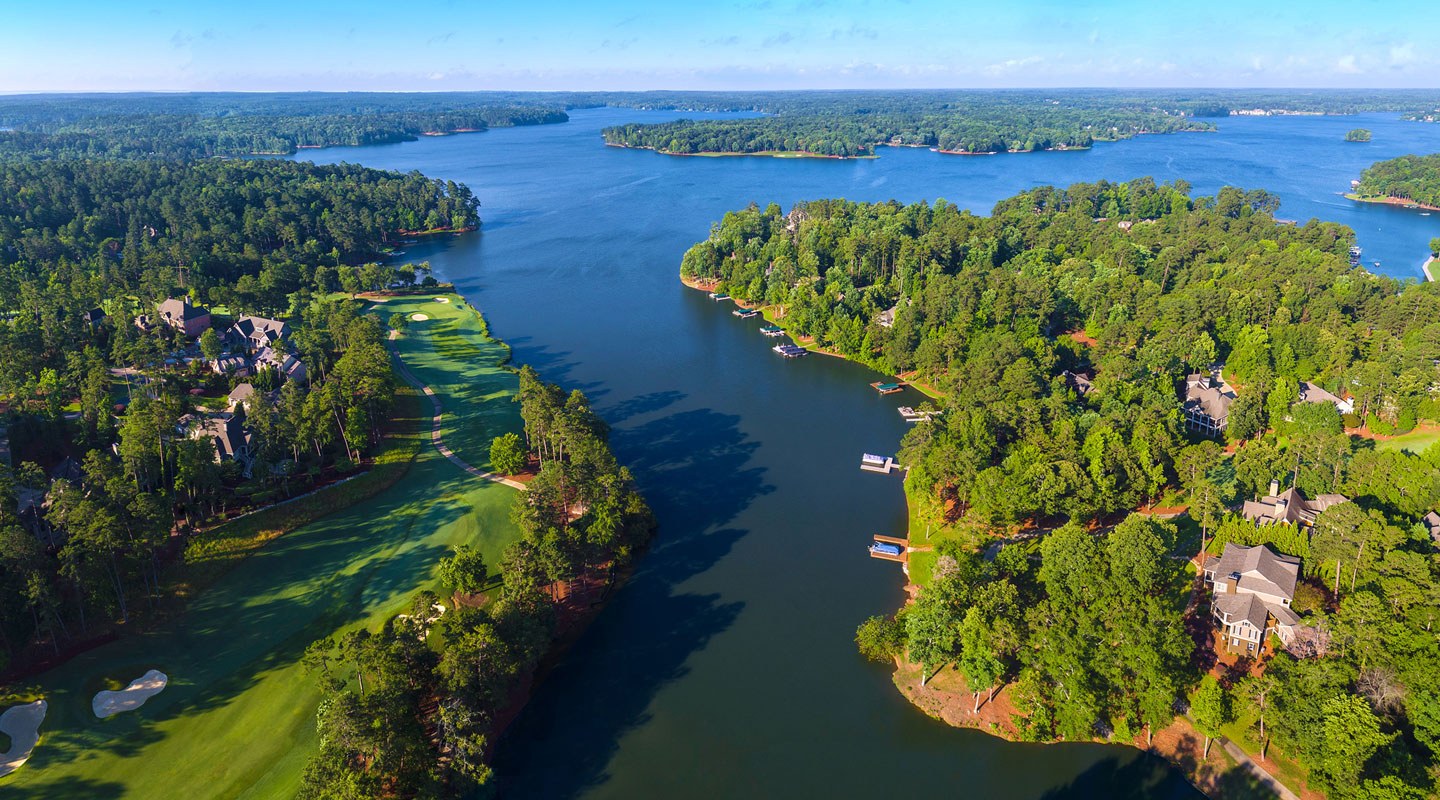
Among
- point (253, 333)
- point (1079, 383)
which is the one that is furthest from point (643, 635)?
point (253, 333)

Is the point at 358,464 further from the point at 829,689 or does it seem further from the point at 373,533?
the point at 829,689

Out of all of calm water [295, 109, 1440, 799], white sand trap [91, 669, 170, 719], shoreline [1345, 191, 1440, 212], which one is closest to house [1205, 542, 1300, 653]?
calm water [295, 109, 1440, 799]

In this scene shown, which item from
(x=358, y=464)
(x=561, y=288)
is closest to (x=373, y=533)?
(x=358, y=464)

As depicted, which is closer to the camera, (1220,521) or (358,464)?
(1220,521)

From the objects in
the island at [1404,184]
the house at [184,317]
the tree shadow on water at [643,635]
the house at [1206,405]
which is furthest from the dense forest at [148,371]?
the island at [1404,184]

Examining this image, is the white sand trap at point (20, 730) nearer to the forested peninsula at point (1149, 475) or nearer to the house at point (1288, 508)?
the forested peninsula at point (1149, 475)

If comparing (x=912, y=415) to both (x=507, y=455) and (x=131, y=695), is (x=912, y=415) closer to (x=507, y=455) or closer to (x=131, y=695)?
(x=507, y=455)

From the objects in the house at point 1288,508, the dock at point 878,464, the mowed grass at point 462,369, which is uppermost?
the house at point 1288,508

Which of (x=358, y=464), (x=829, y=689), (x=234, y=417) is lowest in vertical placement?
(x=829, y=689)
